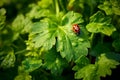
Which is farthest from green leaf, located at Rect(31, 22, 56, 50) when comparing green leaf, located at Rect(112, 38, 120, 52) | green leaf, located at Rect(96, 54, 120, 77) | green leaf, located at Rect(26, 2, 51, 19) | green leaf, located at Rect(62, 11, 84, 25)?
green leaf, located at Rect(112, 38, 120, 52)

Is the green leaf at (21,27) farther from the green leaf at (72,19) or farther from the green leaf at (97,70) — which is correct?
the green leaf at (97,70)

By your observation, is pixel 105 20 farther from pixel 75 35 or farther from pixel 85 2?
pixel 85 2

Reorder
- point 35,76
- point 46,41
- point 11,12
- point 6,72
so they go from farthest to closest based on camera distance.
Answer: point 11,12 < point 6,72 < point 35,76 < point 46,41

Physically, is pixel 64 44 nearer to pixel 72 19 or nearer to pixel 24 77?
pixel 72 19

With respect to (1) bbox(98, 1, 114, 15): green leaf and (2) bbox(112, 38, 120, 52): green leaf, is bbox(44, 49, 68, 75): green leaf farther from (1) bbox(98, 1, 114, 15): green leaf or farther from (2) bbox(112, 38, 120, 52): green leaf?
(1) bbox(98, 1, 114, 15): green leaf

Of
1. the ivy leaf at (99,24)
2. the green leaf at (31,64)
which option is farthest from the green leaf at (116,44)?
the green leaf at (31,64)

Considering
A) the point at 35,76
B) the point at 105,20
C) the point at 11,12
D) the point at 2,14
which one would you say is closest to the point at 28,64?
the point at 35,76

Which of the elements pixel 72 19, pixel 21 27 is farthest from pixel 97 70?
pixel 21 27
